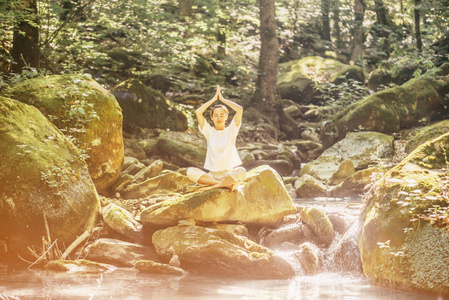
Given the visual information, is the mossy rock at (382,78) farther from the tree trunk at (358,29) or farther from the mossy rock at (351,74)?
the tree trunk at (358,29)

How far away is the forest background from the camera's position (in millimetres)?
9969

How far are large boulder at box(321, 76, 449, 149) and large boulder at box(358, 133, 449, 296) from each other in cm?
936

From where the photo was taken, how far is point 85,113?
26.2ft

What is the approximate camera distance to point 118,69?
53.2 feet

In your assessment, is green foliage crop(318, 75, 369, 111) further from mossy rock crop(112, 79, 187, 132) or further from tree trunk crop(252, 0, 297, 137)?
mossy rock crop(112, 79, 187, 132)

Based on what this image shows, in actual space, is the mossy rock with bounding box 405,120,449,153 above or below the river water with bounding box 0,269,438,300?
above

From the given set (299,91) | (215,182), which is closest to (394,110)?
(299,91)

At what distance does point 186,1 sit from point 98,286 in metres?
15.9

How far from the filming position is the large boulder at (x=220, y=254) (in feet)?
18.9

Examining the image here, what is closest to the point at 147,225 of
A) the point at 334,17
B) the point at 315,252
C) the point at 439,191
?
the point at 315,252

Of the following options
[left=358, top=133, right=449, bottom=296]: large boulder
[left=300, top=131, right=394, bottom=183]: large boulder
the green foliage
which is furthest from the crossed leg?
the green foliage

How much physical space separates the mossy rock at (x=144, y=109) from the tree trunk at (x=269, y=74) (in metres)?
4.31

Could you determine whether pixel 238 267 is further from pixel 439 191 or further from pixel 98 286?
pixel 439 191

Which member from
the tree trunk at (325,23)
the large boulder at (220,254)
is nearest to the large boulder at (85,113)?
the large boulder at (220,254)
